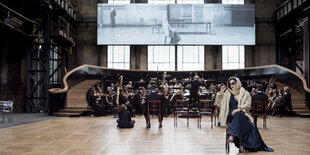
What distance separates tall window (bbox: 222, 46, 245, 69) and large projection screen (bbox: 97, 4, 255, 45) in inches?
72.2

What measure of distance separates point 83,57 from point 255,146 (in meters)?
17.9

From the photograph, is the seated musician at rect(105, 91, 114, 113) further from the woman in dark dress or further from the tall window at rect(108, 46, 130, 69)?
the woman in dark dress

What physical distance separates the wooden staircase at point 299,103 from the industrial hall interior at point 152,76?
0.06 m

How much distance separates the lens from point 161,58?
70.0ft

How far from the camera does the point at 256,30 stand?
69.1ft

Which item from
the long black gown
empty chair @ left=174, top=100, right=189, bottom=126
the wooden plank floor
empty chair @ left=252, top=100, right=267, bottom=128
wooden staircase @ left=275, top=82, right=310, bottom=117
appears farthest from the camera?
wooden staircase @ left=275, top=82, right=310, bottom=117

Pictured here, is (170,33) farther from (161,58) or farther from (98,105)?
(98,105)

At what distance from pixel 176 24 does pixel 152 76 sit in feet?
13.0

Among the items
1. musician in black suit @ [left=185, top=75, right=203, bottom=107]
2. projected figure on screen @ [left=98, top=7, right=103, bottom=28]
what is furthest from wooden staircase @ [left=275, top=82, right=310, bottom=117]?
projected figure on screen @ [left=98, top=7, right=103, bottom=28]

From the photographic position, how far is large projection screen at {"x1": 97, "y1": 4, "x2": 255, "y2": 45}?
19422 millimetres

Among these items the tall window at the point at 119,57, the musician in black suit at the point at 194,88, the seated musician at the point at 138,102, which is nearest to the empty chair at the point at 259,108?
the musician in black suit at the point at 194,88

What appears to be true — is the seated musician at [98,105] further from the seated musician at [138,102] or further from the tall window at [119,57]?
the tall window at [119,57]

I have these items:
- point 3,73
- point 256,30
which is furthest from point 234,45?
point 3,73

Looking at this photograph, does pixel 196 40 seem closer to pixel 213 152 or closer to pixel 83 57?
pixel 83 57
